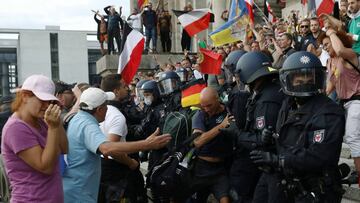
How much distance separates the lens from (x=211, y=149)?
18.7 ft

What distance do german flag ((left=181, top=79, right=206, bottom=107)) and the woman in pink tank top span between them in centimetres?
155

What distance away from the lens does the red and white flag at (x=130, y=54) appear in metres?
9.15

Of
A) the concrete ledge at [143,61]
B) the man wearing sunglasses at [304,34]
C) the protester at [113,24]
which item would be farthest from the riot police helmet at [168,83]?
the protester at [113,24]

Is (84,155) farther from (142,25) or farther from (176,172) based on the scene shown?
(142,25)

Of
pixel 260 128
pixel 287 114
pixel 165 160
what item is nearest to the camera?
pixel 287 114

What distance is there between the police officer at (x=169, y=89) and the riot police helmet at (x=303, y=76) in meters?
3.04

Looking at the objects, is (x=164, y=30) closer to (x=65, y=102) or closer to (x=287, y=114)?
(x=65, y=102)

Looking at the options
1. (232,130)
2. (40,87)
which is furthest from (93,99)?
(232,130)

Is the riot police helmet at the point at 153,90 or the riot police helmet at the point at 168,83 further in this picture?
the riot police helmet at the point at 153,90

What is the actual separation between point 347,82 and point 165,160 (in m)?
2.08

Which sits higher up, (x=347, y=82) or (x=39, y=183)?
(x=347, y=82)

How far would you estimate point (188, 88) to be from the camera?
6.55 metres

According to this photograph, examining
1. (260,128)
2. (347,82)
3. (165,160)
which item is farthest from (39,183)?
(347,82)

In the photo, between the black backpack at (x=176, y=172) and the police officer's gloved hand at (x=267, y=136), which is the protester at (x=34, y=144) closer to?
the police officer's gloved hand at (x=267, y=136)
